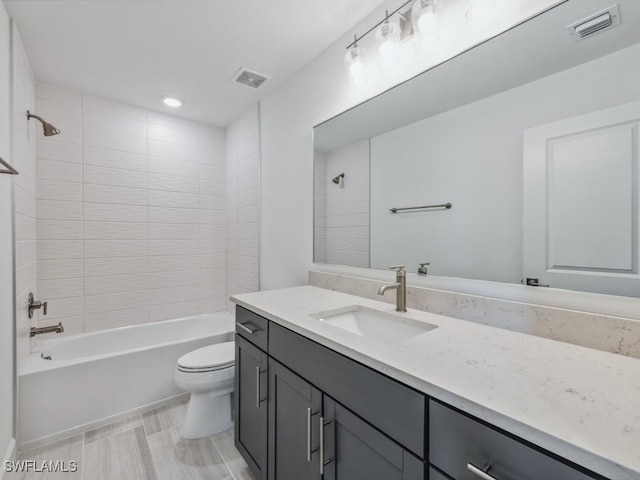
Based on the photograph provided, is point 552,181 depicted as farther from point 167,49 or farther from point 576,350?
point 167,49

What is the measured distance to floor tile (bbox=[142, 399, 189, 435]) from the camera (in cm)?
190

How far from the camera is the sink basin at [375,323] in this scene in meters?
1.17

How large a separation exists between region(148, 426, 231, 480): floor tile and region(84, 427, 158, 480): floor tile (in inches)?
1.8

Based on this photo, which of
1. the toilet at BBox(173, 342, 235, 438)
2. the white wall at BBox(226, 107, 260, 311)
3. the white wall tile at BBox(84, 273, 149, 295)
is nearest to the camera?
the toilet at BBox(173, 342, 235, 438)

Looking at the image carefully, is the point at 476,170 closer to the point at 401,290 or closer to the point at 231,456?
the point at 401,290

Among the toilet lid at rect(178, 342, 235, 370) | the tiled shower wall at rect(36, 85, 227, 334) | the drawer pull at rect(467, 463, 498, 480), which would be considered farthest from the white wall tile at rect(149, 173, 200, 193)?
the drawer pull at rect(467, 463, 498, 480)

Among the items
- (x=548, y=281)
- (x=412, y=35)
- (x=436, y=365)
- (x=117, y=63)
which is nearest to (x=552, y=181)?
(x=548, y=281)

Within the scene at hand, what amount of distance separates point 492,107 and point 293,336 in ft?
3.79

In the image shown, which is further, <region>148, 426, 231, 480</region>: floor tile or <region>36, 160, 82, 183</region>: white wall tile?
<region>36, 160, 82, 183</region>: white wall tile

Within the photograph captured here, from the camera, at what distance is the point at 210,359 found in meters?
1.88

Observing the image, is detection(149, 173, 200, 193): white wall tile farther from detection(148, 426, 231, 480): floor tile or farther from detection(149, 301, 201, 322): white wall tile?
detection(148, 426, 231, 480): floor tile

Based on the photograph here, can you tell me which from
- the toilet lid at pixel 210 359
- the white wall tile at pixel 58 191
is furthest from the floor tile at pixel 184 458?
the white wall tile at pixel 58 191

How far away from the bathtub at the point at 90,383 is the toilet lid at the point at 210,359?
363 millimetres

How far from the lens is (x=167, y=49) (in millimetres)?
1820
